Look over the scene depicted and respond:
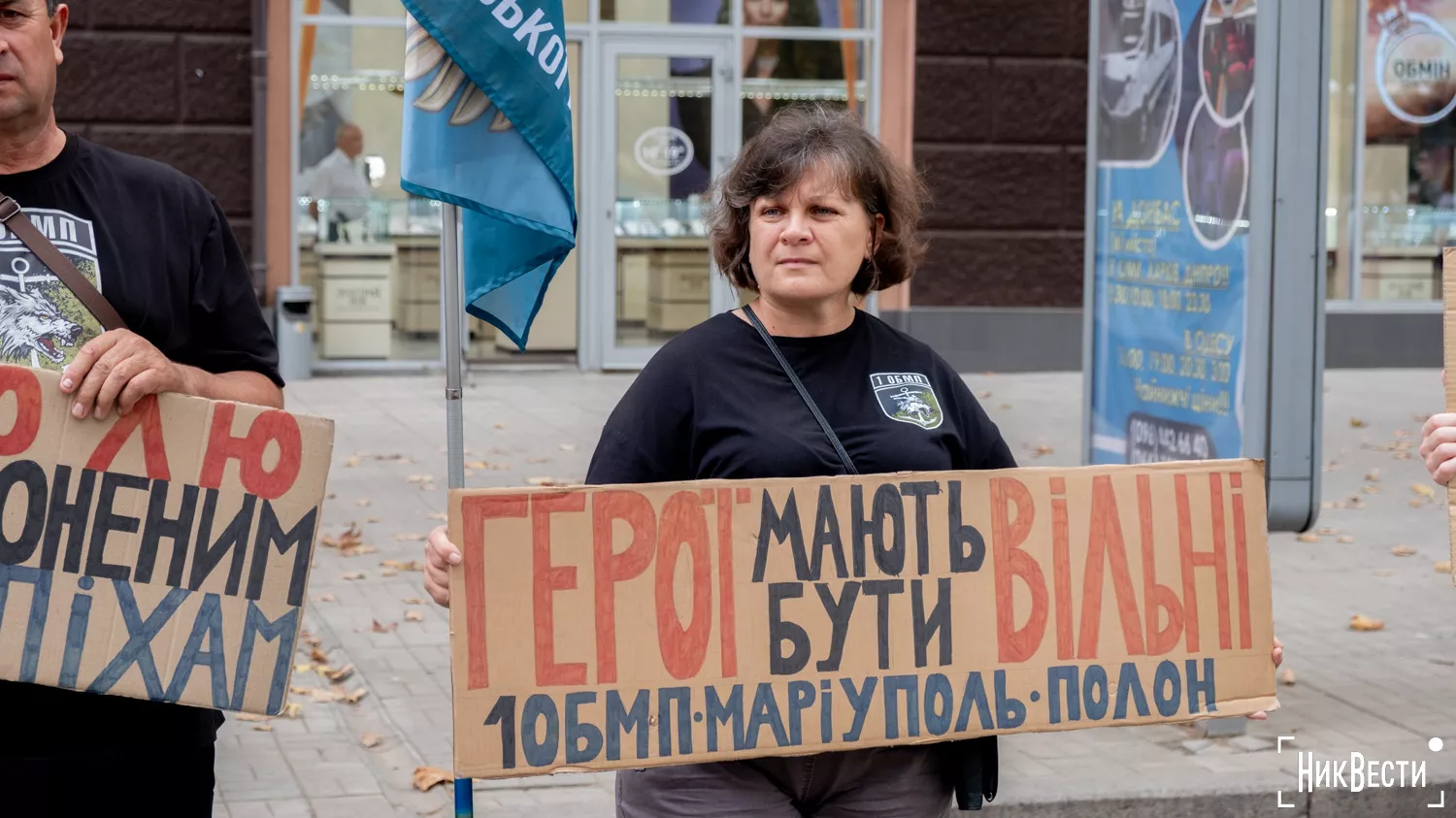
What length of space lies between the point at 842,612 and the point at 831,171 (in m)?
0.74

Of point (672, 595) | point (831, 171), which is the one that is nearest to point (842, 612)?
point (672, 595)

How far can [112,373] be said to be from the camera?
2.71 metres

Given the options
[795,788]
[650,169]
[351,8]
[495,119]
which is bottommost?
[795,788]

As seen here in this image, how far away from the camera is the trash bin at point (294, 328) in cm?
1318

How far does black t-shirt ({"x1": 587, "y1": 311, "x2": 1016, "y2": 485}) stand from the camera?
2986 mm

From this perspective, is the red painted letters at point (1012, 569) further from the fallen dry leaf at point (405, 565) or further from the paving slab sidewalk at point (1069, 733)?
the fallen dry leaf at point (405, 565)

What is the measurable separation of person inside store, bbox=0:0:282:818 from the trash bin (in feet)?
34.2

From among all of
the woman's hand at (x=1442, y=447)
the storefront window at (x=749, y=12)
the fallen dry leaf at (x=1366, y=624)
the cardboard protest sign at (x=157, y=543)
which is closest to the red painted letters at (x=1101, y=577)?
the woman's hand at (x=1442, y=447)

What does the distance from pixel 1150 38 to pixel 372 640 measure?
3494 millimetres

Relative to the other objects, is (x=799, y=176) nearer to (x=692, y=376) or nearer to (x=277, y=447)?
(x=692, y=376)

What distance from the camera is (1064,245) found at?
47.8ft

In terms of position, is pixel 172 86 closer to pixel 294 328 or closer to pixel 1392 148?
pixel 294 328

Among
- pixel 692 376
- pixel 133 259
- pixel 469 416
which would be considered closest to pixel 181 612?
pixel 133 259

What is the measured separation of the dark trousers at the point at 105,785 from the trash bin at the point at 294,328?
1054 centimetres
